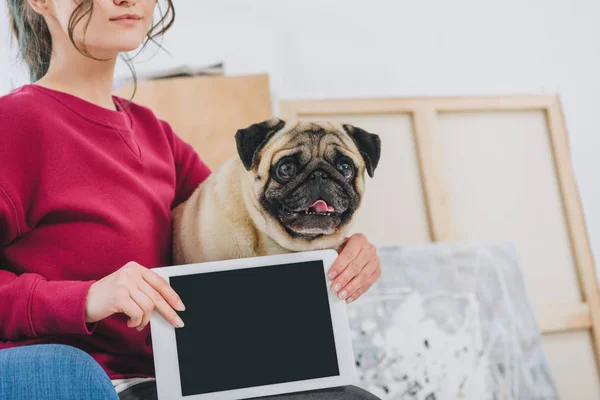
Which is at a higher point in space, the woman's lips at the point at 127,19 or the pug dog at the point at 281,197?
the woman's lips at the point at 127,19

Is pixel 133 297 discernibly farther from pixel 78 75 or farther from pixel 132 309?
pixel 78 75

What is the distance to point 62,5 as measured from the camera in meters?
0.90

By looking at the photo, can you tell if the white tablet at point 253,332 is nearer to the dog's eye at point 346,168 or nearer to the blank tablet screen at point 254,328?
the blank tablet screen at point 254,328

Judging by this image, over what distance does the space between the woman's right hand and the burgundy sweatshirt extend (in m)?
0.02

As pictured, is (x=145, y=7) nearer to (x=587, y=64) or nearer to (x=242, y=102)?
(x=242, y=102)

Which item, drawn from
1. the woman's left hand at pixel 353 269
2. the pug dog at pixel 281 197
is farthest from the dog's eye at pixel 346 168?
the woman's left hand at pixel 353 269

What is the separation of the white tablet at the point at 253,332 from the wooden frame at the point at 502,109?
1.68 metres

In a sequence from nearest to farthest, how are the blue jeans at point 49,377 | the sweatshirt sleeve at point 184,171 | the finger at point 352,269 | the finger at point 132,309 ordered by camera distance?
1. the blue jeans at point 49,377
2. the finger at point 132,309
3. the finger at point 352,269
4. the sweatshirt sleeve at point 184,171

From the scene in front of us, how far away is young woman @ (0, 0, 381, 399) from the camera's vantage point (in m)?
0.74

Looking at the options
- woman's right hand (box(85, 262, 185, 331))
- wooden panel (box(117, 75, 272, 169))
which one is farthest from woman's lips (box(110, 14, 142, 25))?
wooden panel (box(117, 75, 272, 169))

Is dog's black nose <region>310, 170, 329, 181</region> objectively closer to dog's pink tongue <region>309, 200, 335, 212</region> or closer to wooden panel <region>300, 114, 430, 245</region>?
dog's pink tongue <region>309, 200, 335, 212</region>

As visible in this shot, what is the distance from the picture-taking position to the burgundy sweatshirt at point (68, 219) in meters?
0.75

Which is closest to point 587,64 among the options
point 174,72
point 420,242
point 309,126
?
point 420,242

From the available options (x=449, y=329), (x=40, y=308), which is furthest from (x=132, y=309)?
(x=449, y=329)
